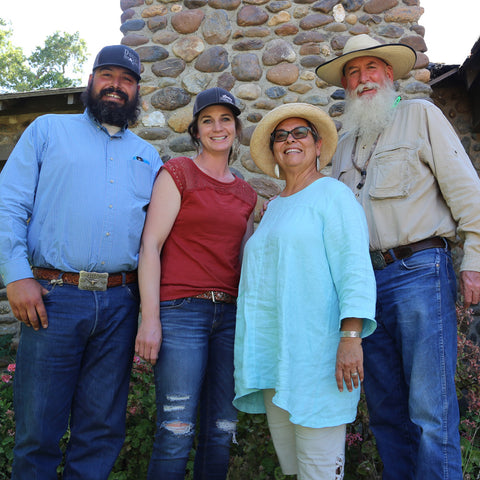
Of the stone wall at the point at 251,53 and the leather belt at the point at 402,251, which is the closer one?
the leather belt at the point at 402,251

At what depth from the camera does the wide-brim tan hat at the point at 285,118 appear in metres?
2.09

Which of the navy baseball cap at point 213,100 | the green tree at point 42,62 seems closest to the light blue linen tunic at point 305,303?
the navy baseball cap at point 213,100

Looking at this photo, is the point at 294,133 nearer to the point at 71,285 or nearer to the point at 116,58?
the point at 116,58

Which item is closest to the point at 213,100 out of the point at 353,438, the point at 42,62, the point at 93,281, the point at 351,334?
the point at 93,281

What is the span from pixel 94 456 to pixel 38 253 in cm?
95

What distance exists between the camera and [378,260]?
203 cm

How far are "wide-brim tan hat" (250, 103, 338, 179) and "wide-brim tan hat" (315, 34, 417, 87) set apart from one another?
47 cm

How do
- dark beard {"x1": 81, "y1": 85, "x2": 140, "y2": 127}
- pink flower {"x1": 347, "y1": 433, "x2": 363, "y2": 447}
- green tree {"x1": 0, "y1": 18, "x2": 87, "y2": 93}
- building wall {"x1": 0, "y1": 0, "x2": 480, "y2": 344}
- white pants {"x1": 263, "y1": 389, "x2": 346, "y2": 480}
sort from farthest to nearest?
green tree {"x1": 0, "y1": 18, "x2": 87, "y2": 93} < building wall {"x1": 0, "y1": 0, "x2": 480, "y2": 344} < pink flower {"x1": 347, "y1": 433, "x2": 363, "y2": 447} < dark beard {"x1": 81, "y1": 85, "x2": 140, "y2": 127} < white pants {"x1": 263, "y1": 389, "x2": 346, "y2": 480}

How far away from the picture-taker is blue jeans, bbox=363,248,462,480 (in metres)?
1.77

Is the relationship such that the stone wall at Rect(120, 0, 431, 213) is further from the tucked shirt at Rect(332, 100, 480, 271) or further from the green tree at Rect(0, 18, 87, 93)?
the green tree at Rect(0, 18, 87, 93)

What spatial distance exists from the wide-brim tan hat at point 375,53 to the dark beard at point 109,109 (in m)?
1.16

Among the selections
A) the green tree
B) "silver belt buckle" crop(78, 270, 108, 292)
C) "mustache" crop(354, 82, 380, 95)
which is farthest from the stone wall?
the green tree

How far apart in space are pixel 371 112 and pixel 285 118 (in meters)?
0.46

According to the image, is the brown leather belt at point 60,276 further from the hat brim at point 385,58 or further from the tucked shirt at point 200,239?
the hat brim at point 385,58
